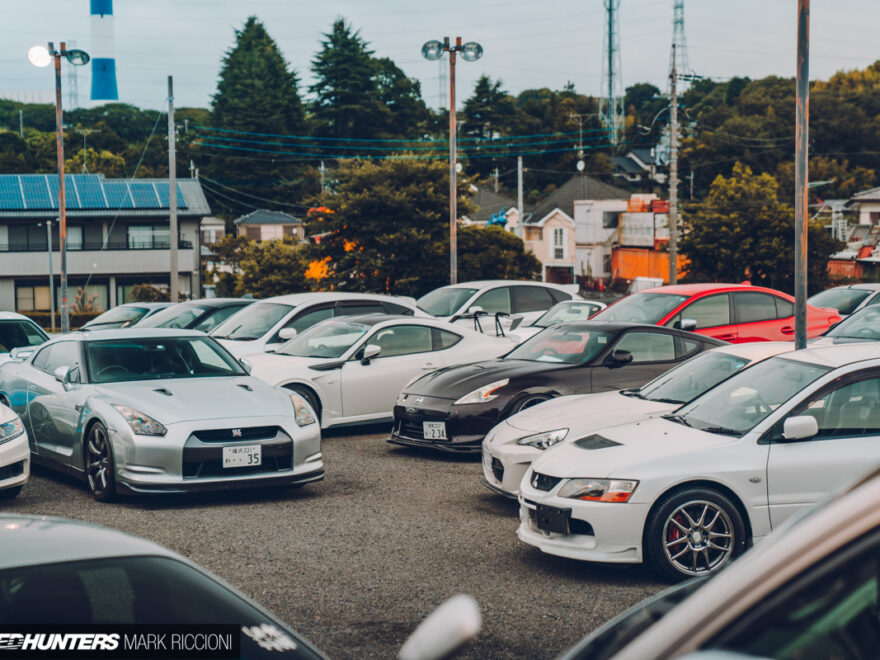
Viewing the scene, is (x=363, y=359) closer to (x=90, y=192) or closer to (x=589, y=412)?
(x=589, y=412)

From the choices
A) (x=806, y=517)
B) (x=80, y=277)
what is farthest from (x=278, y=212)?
(x=806, y=517)

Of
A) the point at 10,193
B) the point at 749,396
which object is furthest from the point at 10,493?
the point at 10,193

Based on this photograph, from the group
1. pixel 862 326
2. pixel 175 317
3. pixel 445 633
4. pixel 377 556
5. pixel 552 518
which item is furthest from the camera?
pixel 175 317

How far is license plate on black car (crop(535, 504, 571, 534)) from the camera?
20.3ft

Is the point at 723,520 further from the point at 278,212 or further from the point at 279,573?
the point at 278,212

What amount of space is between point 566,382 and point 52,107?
125361 millimetres

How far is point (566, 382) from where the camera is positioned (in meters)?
10.0

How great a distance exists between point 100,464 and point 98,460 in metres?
0.08

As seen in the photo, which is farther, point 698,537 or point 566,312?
point 566,312

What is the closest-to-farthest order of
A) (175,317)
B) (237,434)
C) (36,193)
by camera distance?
(237,434) → (175,317) → (36,193)

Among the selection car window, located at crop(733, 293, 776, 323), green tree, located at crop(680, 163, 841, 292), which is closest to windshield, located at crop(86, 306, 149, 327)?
car window, located at crop(733, 293, 776, 323)

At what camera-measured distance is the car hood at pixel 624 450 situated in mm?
6172

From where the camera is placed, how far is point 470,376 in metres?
10.3

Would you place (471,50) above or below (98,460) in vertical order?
above
